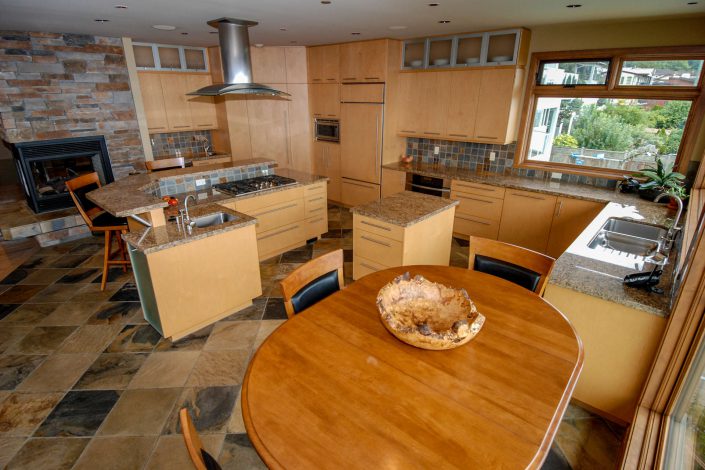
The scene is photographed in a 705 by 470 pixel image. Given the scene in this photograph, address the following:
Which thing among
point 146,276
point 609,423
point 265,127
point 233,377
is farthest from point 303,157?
point 609,423

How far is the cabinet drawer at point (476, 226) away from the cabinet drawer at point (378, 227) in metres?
1.88

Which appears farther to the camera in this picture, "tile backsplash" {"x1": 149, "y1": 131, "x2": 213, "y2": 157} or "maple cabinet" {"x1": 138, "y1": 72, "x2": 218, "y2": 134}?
"tile backsplash" {"x1": 149, "y1": 131, "x2": 213, "y2": 157}

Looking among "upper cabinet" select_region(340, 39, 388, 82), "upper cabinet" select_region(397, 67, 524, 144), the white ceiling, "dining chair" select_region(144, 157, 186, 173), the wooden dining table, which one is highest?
the white ceiling

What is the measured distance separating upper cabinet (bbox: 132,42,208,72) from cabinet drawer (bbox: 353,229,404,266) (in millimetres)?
4100

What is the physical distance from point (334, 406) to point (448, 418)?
0.37 metres

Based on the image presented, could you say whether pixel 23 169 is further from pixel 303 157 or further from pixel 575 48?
pixel 575 48

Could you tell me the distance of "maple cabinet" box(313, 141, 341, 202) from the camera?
19.2ft

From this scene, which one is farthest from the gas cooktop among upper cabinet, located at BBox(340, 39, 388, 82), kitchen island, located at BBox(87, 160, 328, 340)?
upper cabinet, located at BBox(340, 39, 388, 82)

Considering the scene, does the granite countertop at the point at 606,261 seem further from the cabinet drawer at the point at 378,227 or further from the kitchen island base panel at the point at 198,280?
the kitchen island base panel at the point at 198,280

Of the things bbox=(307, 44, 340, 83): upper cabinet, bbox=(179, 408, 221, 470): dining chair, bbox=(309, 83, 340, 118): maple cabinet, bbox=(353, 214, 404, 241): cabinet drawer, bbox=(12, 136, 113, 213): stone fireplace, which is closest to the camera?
bbox=(179, 408, 221, 470): dining chair

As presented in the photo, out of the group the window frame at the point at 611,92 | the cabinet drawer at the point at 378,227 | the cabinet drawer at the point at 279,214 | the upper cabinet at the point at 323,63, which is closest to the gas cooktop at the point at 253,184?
the cabinet drawer at the point at 279,214

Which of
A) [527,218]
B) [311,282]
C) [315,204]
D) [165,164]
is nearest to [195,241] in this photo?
[311,282]

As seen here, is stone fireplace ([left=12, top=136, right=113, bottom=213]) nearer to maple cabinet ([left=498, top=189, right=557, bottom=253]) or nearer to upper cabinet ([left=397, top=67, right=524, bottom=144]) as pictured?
upper cabinet ([left=397, top=67, right=524, bottom=144])

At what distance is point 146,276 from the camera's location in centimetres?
271
